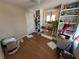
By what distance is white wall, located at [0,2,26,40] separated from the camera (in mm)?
2447

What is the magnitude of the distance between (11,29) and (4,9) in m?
0.91

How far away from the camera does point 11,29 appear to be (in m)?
2.85

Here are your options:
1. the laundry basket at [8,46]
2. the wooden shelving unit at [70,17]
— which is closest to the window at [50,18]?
the wooden shelving unit at [70,17]

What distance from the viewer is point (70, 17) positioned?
9.11 feet

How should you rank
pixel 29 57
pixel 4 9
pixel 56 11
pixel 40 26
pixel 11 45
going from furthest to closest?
pixel 40 26
pixel 56 11
pixel 4 9
pixel 11 45
pixel 29 57

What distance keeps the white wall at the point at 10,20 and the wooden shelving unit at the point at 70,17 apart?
215 centimetres

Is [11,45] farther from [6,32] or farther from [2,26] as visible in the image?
[2,26]

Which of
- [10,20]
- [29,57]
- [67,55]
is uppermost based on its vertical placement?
[10,20]

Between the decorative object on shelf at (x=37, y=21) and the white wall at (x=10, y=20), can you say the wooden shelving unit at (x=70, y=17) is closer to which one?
the decorative object on shelf at (x=37, y=21)

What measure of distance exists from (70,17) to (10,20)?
9.02 feet

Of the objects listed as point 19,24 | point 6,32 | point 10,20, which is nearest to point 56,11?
point 19,24

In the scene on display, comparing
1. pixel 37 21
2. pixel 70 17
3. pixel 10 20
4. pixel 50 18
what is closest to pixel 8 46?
pixel 10 20

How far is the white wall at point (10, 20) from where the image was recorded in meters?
2.45

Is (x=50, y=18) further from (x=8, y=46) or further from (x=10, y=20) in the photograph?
(x=8, y=46)
